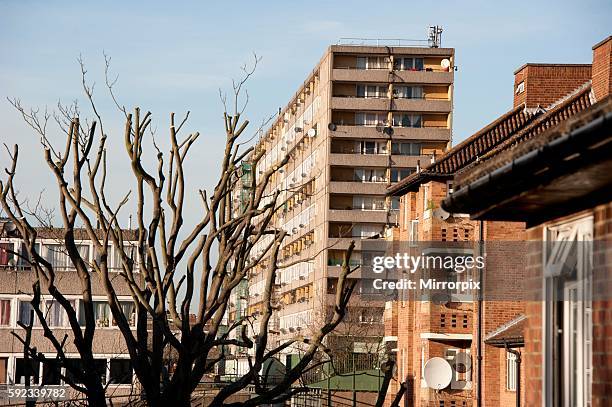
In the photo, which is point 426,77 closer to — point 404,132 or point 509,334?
point 404,132

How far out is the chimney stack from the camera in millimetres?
36528

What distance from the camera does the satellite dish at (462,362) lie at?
46.0 metres

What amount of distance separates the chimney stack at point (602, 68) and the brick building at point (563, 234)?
30.1m

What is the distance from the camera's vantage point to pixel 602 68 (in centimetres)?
3722

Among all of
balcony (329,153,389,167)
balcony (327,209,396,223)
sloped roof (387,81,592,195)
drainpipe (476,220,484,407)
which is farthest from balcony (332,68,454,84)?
drainpipe (476,220,484,407)

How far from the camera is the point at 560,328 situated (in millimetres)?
7141

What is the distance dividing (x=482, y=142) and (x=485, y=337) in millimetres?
9242

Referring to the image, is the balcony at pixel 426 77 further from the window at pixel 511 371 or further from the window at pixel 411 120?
the window at pixel 511 371

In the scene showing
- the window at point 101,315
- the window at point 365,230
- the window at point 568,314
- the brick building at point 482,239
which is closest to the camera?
the window at point 568,314

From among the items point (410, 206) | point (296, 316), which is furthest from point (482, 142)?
point (296, 316)

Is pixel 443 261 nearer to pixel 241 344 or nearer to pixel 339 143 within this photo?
pixel 241 344

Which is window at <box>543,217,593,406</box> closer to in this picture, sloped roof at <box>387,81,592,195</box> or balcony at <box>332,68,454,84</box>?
sloped roof at <box>387,81,592,195</box>

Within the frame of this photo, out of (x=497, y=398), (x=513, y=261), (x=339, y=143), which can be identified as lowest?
(x=497, y=398)

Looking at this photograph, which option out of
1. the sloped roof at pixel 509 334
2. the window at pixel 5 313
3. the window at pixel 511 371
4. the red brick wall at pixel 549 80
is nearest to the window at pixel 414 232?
the red brick wall at pixel 549 80
